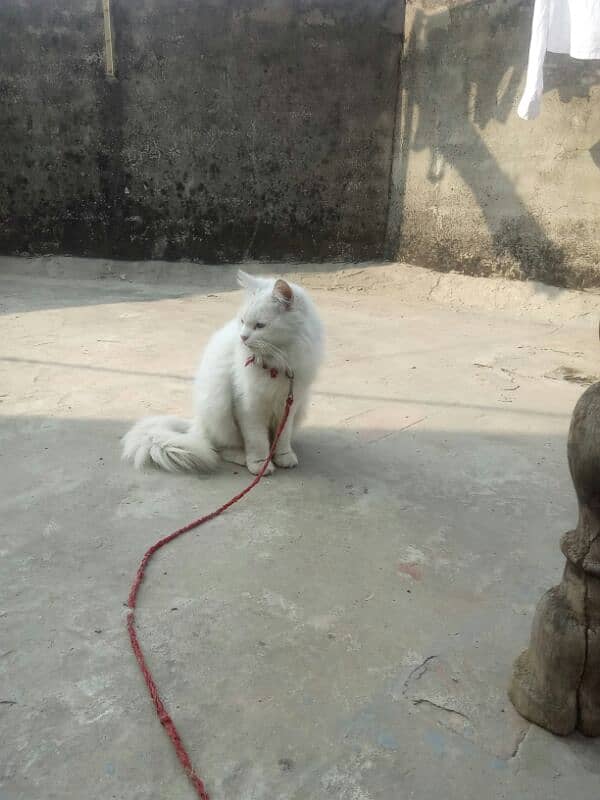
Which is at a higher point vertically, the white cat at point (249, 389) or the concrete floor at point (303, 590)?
the white cat at point (249, 389)

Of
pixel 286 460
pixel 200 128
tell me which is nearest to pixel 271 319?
pixel 286 460

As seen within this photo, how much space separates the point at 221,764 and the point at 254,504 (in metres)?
1.09

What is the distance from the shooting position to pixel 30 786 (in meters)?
1.22

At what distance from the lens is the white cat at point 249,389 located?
2402 mm

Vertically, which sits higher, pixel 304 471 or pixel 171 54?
pixel 171 54

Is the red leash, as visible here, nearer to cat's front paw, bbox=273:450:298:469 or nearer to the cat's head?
cat's front paw, bbox=273:450:298:469

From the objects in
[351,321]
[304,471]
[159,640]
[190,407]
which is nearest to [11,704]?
[159,640]

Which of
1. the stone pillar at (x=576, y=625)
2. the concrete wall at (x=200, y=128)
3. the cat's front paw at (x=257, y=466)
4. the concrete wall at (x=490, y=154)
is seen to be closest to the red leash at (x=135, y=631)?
the cat's front paw at (x=257, y=466)

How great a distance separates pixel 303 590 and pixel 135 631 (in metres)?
0.47

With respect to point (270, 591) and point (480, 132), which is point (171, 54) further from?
point (270, 591)

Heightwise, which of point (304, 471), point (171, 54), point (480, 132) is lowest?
point (304, 471)

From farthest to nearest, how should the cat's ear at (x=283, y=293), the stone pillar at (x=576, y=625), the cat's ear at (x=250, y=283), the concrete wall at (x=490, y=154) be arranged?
the concrete wall at (x=490, y=154)
the cat's ear at (x=250, y=283)
the cat's ear at (x=283, y=293)
the stone pillar at (x=576, y=625)

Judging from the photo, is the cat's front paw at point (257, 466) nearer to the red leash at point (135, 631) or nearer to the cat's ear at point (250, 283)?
the red leash at point (135, 631)

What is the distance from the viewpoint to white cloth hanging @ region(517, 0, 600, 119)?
12.9ft
